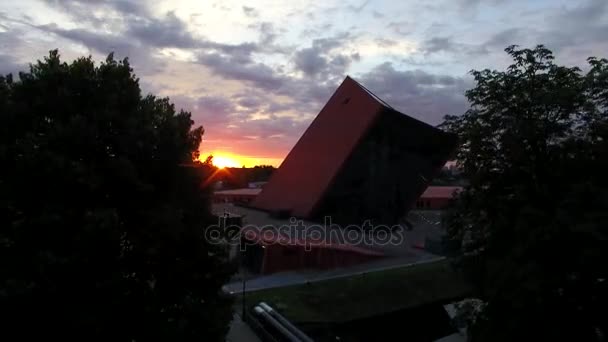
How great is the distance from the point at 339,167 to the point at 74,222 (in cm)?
1815

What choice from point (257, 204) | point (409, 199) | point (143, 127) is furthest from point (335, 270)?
point (143, 127)

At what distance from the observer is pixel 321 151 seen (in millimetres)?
26406

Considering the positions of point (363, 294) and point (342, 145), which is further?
point (342, 145)

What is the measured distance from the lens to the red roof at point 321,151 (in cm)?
2452

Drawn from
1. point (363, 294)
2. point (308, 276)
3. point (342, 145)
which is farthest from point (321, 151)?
point (363, 294)

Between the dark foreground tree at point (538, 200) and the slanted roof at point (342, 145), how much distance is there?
14.1 meters

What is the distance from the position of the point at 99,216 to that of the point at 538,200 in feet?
25.2

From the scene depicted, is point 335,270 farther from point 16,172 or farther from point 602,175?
point 16,172

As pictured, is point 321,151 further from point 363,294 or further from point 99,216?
point 99,216

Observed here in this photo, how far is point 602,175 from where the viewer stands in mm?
8688

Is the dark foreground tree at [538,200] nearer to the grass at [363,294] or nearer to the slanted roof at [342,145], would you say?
the grass at [363,294]
